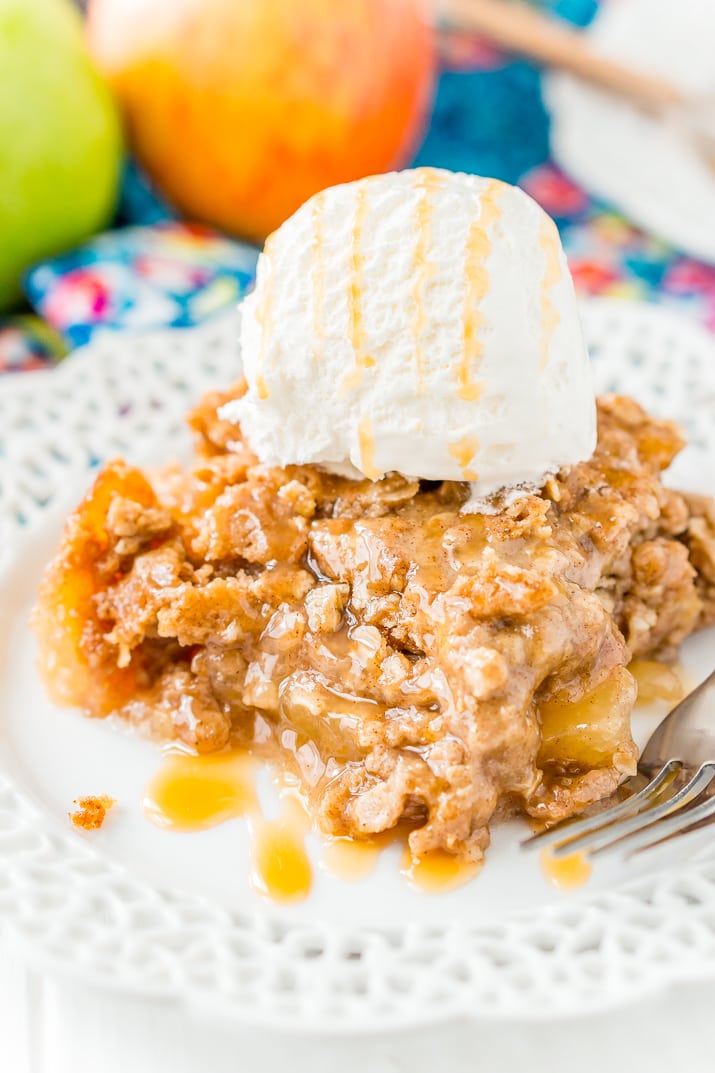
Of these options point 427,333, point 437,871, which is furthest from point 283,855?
point 427,333

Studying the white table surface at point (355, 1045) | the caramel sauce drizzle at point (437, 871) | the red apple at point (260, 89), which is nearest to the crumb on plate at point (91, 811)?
the white table surface at point (355, 1045)

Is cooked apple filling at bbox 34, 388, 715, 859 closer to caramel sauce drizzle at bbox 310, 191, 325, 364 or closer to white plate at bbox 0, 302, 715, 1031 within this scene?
white plate at bbox 0, 302, 715, 1031

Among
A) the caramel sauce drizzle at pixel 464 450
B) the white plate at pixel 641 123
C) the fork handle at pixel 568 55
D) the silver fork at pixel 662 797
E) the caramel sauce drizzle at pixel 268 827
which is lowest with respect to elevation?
the white plate at pixel 641 123

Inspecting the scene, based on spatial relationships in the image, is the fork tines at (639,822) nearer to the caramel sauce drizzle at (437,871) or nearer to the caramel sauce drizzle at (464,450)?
the caramel sauce drizzle at (437,871)

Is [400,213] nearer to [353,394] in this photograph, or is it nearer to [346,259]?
[346,259]

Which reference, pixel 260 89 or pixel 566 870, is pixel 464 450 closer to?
pixel 566 870

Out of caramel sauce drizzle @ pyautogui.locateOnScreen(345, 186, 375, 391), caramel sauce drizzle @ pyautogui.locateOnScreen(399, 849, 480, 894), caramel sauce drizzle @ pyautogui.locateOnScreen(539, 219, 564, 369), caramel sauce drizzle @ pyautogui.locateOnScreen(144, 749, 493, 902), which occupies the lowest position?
caramel sauce drizzle @ pyautogui.locateOnScreen(399, 849, 480, 894)

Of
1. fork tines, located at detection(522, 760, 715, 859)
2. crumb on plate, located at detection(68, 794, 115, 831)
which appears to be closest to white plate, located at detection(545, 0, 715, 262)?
fork tines, located at detection(522, 760, 715, 859)

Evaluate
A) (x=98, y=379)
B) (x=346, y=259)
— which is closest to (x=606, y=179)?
(x=98, y=379)
